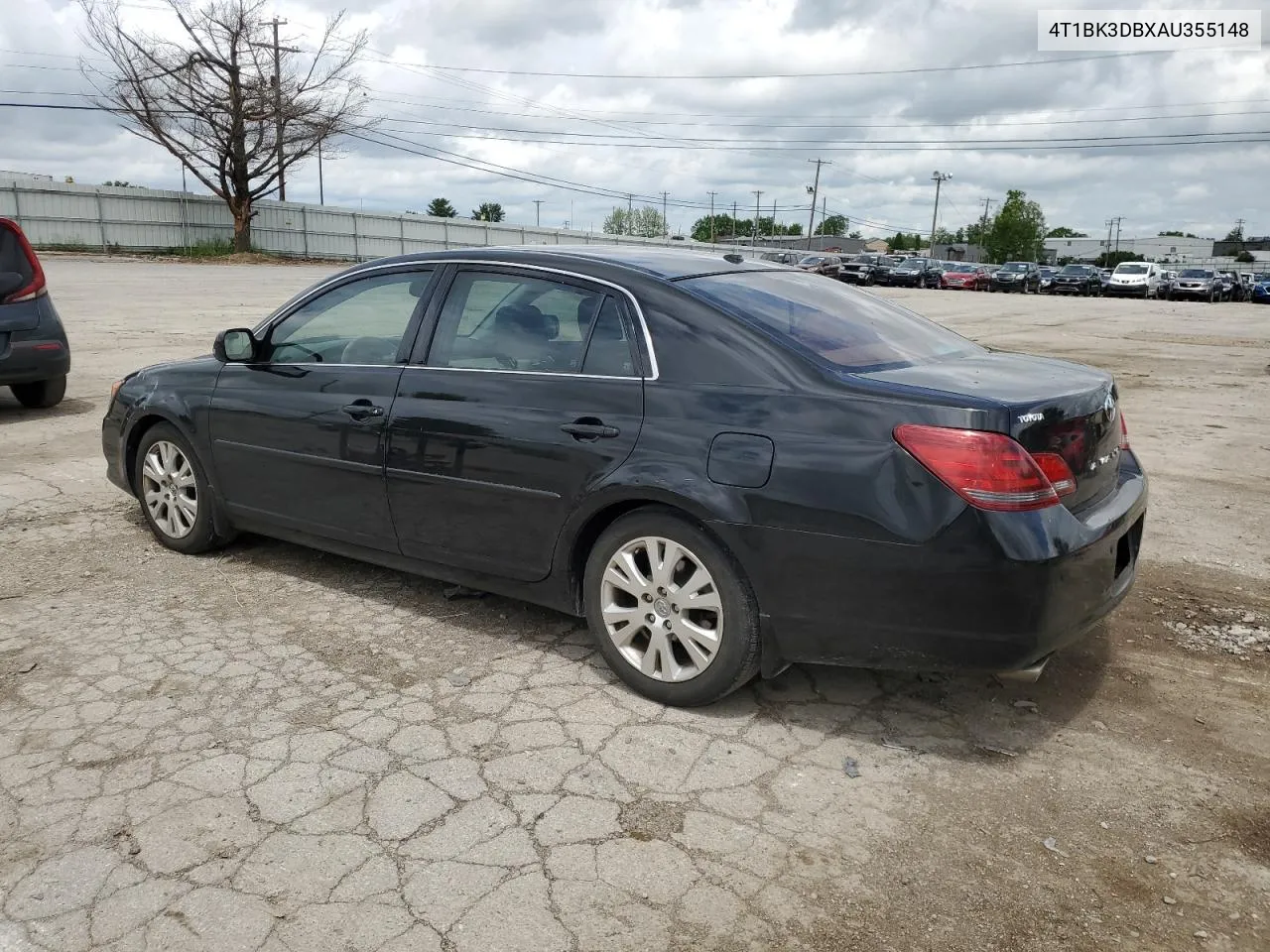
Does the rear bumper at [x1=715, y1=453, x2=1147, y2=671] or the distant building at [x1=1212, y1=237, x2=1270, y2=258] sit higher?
the distant building at [x1=1212, y1=237, x2=1270, y2=258]

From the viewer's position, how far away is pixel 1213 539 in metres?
5.78

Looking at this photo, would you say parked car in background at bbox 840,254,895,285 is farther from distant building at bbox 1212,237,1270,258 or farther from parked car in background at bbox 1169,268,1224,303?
distant building at bbox 1212,237,1270,258

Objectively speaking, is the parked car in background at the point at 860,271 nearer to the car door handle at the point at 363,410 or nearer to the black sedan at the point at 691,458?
the black sedan at the point at 691,458

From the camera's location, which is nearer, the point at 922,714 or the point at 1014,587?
the point at 1014,587

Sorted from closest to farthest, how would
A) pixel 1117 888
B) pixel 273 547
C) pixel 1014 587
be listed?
pixel 1117 888 < pixel 1014 587 < pixel 273 547

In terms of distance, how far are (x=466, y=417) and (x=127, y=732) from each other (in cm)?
158

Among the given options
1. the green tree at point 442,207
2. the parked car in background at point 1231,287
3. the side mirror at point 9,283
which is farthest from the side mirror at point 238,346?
the green tree at point 442,207

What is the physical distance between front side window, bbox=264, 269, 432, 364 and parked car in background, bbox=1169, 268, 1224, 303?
48.9m

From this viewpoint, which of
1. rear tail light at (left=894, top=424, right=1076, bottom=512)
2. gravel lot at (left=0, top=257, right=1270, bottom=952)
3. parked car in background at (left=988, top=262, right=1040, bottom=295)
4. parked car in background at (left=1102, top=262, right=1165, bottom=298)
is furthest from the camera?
parked car in background at (left=988, top=262, right=1040, bottom=295)

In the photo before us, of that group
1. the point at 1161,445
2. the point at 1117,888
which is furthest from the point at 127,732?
the point at 1161,445

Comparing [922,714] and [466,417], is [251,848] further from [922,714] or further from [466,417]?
[922,714]

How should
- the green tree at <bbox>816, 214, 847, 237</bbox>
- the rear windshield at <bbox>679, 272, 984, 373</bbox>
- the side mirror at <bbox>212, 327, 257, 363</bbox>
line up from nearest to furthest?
the rear windshield at <bbox>679, 272, 984, 373</bbox> → the side mirror at <bbox>212, 327, 257, 363</bbox> → the green tree at <bbox>816, 214, 847, 237</bbox>

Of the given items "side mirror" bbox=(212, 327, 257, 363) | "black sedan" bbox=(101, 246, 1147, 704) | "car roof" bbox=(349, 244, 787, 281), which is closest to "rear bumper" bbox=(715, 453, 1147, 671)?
"black sedan" bbox=(101, 246, 1147, 704)

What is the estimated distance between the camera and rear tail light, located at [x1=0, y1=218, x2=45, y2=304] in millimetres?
8680
